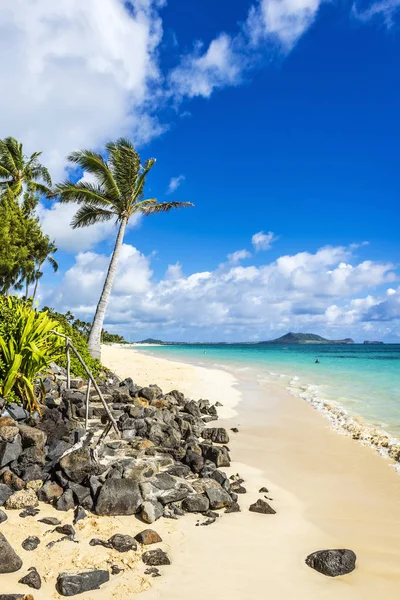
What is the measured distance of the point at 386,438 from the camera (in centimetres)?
948

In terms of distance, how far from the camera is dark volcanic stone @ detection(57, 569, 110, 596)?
140 inches

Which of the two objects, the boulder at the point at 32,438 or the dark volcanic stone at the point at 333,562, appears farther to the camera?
the boulder at the point at 32,438

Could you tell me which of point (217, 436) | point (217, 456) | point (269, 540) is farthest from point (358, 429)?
point (269, 540)

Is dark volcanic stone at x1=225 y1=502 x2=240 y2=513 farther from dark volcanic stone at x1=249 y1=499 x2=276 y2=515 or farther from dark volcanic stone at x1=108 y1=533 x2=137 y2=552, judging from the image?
dark volcanic stone at x1=108 y1=533 x2=137 y2=552

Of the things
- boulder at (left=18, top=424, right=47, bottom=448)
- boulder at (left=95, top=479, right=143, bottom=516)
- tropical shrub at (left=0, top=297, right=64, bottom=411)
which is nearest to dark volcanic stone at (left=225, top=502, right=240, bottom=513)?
boulder at (left=95, top=479, right=143, bottom=516)

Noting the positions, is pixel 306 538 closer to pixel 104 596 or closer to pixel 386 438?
pixel 104 596

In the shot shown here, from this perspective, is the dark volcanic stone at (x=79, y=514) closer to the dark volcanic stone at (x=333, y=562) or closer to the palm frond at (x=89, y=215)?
the dark volcanic stone at (x=333, y=562)

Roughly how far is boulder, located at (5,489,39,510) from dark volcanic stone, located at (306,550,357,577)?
3.41 meters

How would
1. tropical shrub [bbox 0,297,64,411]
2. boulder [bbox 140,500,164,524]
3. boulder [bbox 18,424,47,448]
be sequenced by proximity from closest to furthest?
boulder [bbox 140,500,164,524], boulder [bbox 18,424,47,448], tropical shrub [bbox 0,297,64,411]

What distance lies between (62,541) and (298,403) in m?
11.8

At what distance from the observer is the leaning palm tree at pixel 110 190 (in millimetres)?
18016

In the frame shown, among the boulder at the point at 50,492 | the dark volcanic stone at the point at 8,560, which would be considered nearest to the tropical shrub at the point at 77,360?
the boulder at the point at 50,492

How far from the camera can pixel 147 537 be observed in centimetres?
443

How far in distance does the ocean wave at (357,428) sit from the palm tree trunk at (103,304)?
28.9 ft
